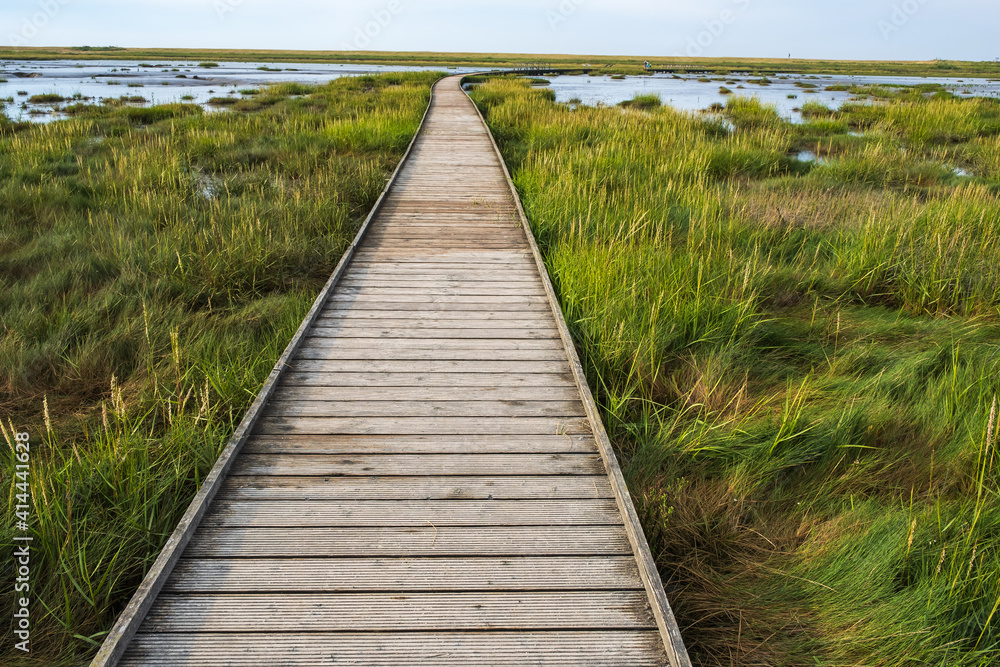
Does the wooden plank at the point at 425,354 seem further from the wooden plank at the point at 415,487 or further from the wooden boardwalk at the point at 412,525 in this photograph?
the wooden plank at the point at 415,487

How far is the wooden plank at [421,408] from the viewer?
2918 millimetres

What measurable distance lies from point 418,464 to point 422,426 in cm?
30

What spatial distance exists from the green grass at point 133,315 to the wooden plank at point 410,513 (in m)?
0.43

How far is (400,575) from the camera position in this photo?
1.96 m

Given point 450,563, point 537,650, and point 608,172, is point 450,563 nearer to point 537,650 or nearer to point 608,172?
point 537,650

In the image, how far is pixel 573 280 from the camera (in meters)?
4.40

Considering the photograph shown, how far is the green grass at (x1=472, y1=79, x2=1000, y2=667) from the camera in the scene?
1989 millimetres

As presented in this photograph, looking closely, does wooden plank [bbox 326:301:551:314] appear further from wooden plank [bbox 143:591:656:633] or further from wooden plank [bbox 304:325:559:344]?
wooden plank [bbox 143:591:656:633]

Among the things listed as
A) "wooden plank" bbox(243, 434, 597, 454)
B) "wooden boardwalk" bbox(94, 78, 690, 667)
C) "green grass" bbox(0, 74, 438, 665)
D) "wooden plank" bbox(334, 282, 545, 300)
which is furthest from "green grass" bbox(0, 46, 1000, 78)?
"wooden plank" bbox(243, 434, 597, 454)

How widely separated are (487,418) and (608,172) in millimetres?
6243

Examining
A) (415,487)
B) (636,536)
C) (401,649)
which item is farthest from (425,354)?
(401,649)

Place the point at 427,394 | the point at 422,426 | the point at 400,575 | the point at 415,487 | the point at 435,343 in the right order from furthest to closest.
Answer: the point at 435,343
the point at 427,394
the point at 422,426
the point at 415,487
the point at 400,575

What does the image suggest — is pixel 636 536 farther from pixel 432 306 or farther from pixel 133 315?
pixel 133 315

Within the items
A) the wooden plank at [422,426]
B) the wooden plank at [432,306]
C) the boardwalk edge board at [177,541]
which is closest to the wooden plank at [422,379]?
the boardwalk edge board at [177,541]
